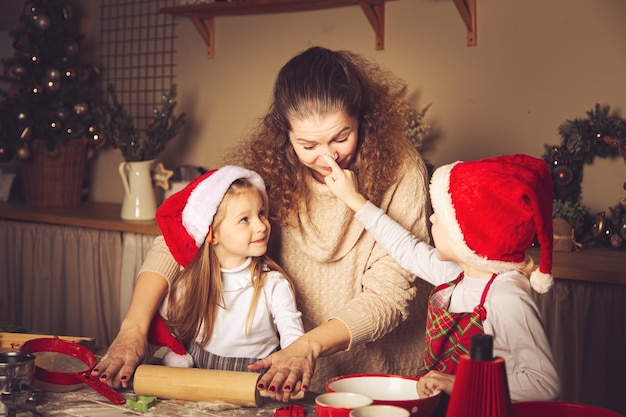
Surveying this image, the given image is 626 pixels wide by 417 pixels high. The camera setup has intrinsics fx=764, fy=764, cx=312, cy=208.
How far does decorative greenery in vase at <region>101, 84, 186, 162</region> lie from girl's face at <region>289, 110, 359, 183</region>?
1.78 metres

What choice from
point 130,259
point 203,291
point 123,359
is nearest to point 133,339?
point 123,359

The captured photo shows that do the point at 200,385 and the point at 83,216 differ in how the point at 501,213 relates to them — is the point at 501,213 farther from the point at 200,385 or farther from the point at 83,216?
the point at 83,216

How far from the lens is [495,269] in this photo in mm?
1342

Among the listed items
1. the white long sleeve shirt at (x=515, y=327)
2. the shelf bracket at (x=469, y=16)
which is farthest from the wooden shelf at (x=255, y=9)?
the white long sleeve shirt at (x=515, y=327)

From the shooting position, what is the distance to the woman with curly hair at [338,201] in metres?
1.69

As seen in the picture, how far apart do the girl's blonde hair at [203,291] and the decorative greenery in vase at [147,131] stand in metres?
1.77

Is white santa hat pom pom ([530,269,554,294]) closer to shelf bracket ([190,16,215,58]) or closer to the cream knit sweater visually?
the cream knit sweater

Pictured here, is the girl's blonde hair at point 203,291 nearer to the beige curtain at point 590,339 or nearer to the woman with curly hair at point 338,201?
the woman with curly hair at point 338,201

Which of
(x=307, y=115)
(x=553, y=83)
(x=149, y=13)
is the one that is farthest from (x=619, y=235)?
(x=149, y=13)

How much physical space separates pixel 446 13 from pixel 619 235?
1.07m

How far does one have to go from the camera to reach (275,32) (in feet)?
11.3

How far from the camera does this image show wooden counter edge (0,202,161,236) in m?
3.22

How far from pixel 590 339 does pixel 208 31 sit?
7.34 ft

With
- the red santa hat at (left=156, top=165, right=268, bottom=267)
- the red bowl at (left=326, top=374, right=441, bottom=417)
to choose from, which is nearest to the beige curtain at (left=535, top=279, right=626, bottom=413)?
the red santa hat at (left=156, top=165, right=268, bottom=267)
